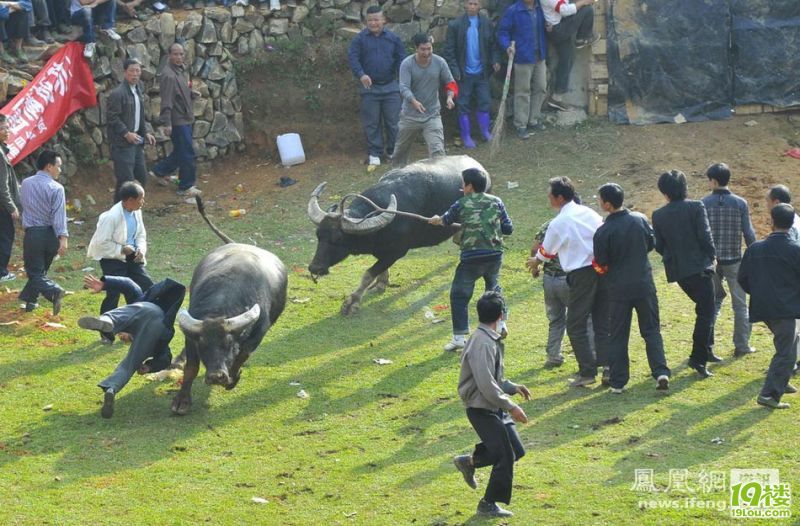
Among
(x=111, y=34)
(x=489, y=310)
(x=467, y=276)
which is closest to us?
(x=489, y=310)

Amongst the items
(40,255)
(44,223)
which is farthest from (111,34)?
(40,255)

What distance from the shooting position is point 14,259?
15.4 metres

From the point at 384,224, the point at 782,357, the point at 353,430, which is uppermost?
the point at 384,224

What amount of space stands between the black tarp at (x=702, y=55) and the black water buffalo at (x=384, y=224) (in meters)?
6.22

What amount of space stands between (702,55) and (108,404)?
40.4ft

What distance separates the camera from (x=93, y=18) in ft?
58.5

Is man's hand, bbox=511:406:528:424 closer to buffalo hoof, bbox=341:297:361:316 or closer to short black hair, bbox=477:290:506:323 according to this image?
short black hair, bbox=477:290:506:323

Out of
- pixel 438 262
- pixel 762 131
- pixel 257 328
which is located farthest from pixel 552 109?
pixel 257 328

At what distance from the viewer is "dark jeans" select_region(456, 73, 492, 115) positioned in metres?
19.0

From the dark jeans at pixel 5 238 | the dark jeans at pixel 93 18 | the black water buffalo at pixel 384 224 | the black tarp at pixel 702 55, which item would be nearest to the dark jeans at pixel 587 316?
the black water buffalo at pixel 384 224

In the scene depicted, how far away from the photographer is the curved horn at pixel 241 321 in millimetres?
10281

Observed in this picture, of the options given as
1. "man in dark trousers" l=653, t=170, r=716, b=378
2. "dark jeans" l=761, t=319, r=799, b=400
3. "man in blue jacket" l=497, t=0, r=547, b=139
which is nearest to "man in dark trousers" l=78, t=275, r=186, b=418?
"man in dark trousers" l=653, t=170, r=716, b=378

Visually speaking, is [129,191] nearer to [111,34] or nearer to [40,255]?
[40,255]

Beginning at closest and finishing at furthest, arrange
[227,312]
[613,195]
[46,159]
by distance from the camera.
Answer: [613,195]
[227,312]
[46,159]
